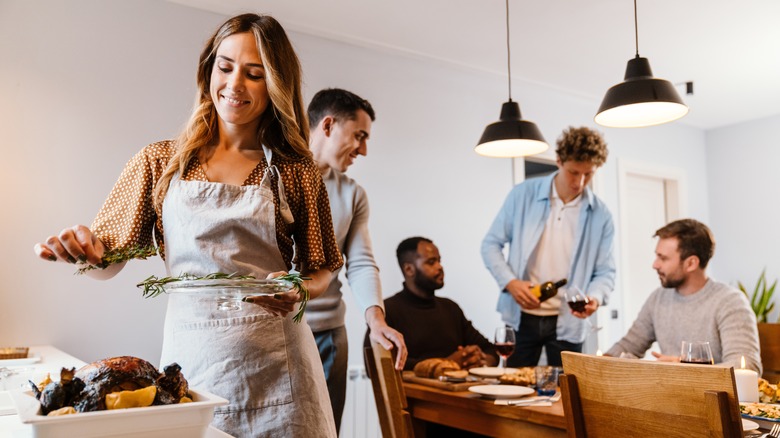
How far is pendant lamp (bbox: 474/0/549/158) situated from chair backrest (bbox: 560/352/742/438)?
1.21 metres

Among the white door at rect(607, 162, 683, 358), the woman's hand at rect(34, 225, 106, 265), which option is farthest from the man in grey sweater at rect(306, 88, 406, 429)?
the white door at rect(607, 162, 683, 358)

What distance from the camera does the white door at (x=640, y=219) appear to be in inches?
195

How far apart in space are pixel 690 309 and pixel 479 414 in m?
1.04

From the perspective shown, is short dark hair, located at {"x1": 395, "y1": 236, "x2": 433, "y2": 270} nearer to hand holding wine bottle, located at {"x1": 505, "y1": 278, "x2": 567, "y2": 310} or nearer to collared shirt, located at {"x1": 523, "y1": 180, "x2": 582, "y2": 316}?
hand holding wine bottle, located at {"x1": 505, "y1": 278, "x2": 567, "y2": 310}

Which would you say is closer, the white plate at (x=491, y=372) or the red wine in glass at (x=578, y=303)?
the white plate at (x=491, y=372)

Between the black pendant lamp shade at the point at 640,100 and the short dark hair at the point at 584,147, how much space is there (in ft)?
1.82

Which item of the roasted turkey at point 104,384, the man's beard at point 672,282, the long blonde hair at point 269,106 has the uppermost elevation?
the long blonde hair at point 269,106

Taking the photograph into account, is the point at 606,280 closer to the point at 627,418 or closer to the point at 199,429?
the point at 627,418

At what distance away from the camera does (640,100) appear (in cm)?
211

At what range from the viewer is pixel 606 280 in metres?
3.16

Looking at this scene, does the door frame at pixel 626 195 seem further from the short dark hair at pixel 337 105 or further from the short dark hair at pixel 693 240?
the short dark hair at pixel 337 105

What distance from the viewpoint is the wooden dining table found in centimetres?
182

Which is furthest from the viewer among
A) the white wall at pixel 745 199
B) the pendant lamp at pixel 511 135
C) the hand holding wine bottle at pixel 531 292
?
the white wall at pixel 745 199

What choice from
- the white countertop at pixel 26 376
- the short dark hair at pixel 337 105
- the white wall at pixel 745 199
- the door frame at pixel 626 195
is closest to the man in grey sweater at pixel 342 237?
the short dark hair at pixel 337 105
